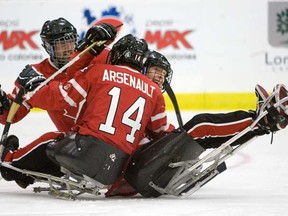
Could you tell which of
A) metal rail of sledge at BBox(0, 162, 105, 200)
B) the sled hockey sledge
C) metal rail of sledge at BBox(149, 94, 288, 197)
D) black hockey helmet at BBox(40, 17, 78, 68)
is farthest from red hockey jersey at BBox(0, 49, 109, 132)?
metal rail of sledge at BBox(149, 94, 288, 197)

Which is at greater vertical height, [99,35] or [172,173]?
[99,35]

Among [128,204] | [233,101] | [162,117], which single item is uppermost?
[162,117]

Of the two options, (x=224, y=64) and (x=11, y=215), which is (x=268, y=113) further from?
(x=224, y=64)

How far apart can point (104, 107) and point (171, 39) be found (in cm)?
452

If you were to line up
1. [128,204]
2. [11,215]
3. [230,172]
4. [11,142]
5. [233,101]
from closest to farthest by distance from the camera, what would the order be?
[11,215] < [128,204] < [11,142] < [230,172] < [233,101]

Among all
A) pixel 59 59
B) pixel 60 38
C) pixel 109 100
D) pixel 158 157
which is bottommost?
pixel 158 157

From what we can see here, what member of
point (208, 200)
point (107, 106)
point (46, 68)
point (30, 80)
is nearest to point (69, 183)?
point (107, 106)

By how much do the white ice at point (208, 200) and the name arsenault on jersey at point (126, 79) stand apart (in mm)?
582

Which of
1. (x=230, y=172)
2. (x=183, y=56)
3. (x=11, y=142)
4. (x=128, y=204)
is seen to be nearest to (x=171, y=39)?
(x=183, y=56)

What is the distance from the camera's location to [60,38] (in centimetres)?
421

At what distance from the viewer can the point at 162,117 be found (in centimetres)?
381

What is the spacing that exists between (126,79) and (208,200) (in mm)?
752

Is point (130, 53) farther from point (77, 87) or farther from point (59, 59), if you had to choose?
point (59, 59)

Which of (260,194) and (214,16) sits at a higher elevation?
(214,16)
